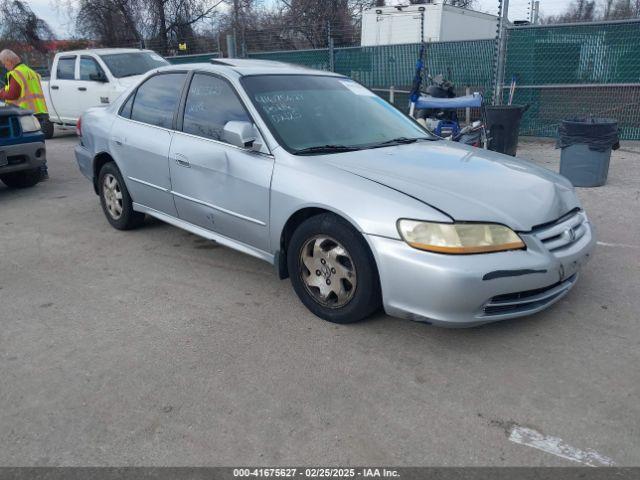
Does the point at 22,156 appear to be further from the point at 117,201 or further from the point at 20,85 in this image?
the point at 117,201

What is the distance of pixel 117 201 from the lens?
5.50 meters

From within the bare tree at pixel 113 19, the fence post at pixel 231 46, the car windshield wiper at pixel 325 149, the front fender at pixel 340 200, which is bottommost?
the front fender at pixel 340 200

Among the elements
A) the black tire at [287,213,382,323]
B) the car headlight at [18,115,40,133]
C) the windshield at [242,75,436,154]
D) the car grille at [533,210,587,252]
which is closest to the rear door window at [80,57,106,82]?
the car headlight at [18,115,40,133]

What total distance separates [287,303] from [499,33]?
841cm

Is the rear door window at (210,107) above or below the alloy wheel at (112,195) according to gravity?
above

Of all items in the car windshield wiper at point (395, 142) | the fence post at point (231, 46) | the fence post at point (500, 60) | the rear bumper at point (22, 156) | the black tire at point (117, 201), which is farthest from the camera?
the fence post at point (231, 46)

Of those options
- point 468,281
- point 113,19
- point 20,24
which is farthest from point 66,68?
point 20,24

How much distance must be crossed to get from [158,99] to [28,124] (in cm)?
348

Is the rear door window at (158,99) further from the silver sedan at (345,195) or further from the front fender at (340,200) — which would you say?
the front fender at (340,200)

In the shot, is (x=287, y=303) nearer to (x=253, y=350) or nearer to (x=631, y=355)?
(x=253, y=350)

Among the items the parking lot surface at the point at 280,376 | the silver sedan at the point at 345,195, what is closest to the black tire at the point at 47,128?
the silver sedan at the point at 345,195

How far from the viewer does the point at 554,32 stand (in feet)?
33.2

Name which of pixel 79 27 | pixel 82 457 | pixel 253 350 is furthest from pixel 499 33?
pixel 79 27

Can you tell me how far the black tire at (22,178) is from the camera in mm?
7824
